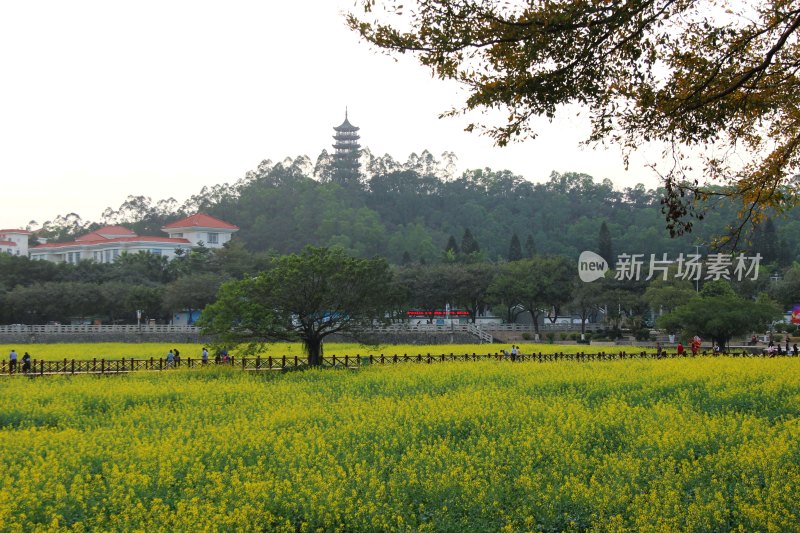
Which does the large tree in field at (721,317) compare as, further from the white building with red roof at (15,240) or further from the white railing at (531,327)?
the white building with red roof at (15,240)

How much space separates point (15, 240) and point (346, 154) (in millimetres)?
49655

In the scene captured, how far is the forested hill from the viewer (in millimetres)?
96500

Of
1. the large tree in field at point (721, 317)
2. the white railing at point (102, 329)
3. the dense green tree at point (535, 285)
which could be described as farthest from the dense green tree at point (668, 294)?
the white railing at point (102, 329)

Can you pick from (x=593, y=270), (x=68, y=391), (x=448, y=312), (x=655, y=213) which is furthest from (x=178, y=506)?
(x=655, y=213)

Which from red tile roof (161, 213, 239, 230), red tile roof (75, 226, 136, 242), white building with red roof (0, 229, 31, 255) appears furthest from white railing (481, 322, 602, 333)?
white building with red roof (0, 229, 31, 255)

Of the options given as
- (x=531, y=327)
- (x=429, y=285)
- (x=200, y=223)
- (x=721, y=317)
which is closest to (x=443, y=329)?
(x=531, y=327)

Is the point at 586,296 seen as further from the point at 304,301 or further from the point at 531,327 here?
the point at 304,301

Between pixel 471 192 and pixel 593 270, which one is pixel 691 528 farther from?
pixel 471 192

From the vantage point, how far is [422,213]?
114625 millimetres

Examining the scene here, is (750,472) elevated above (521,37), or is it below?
below

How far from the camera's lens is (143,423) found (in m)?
19.0

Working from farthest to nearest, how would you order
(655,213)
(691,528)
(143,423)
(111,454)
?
(655,213) → (143,423) → (111,454) → (691,528)

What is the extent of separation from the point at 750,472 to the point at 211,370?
22.0m

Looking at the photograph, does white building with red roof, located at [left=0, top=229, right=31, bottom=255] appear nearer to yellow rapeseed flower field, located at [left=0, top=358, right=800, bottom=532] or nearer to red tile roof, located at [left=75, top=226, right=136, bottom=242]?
red tile roof, located at [left=75, top=226, right=136, bottom=242]
